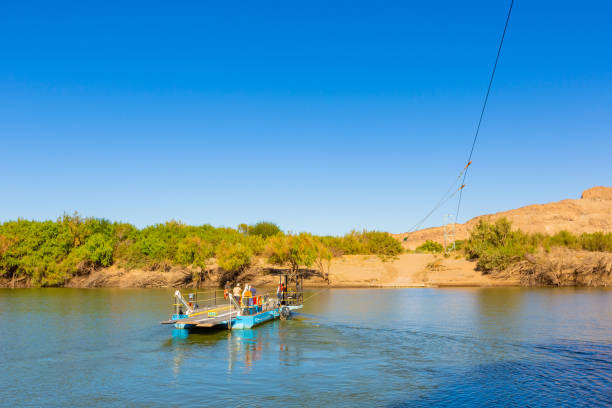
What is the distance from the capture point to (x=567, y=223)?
401 ft

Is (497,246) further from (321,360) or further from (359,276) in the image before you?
(321,360)

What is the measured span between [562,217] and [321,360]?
12935cm

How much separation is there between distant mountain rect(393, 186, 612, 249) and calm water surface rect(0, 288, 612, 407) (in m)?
89.9

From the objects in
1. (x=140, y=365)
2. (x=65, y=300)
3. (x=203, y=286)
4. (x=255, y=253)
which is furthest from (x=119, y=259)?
(x=140, y=365)

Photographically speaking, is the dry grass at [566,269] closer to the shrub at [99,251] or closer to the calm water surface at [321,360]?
the calm water surface at [321,360]

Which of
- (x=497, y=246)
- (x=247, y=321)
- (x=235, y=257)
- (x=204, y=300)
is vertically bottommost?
(x=247, y=321)

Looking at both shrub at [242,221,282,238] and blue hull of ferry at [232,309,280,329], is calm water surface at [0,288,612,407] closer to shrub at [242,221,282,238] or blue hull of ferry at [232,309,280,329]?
blue hull of ferry at [232,309,280,329]

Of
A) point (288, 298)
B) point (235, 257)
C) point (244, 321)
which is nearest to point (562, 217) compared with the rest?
point (235, 257)

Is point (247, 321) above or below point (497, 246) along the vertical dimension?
below

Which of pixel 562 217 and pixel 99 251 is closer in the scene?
pixel 99 251

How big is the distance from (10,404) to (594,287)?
64.1 meters

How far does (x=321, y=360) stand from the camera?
20688 mm

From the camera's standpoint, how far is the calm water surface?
51.3 ft

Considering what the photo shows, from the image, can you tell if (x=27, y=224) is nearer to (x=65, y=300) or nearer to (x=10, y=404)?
(x=65, y=300)
